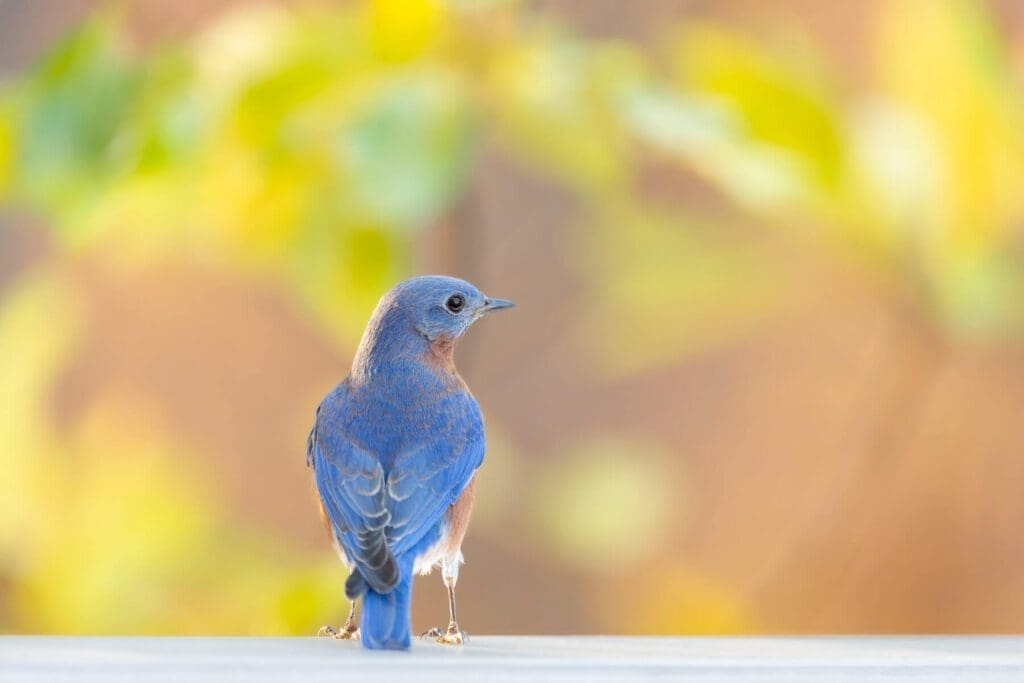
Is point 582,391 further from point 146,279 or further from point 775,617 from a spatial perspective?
point 146,279

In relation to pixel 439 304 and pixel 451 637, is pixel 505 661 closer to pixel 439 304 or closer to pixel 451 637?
pixel 451 637

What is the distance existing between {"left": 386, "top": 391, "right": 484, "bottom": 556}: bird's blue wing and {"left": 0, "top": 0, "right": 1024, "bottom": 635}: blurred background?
17.4 inches

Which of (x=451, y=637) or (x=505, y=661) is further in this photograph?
(x=451, y=637)

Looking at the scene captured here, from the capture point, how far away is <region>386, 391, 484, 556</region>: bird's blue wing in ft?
5.43

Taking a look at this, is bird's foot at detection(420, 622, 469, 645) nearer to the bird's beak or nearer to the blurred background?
the bird's beak

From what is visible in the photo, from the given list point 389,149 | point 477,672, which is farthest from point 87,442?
point 477,672

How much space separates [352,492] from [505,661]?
1.07 feet

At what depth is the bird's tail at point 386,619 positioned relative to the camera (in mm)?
1533

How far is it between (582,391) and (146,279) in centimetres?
114

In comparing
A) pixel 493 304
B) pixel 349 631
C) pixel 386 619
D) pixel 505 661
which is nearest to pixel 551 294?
pixel 493 304

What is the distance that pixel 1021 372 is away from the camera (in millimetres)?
3781

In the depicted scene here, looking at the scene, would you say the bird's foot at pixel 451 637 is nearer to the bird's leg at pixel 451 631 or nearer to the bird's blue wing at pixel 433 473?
the bird's leg at pixel 451 631

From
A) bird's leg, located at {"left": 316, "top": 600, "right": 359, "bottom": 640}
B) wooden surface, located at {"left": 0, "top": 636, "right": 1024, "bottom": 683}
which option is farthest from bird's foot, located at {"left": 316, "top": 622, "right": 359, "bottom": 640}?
wooden surface, located at {"left": 0, "top": 636, "right": 1024, "bottom": 683}

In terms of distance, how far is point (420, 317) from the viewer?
188cm
